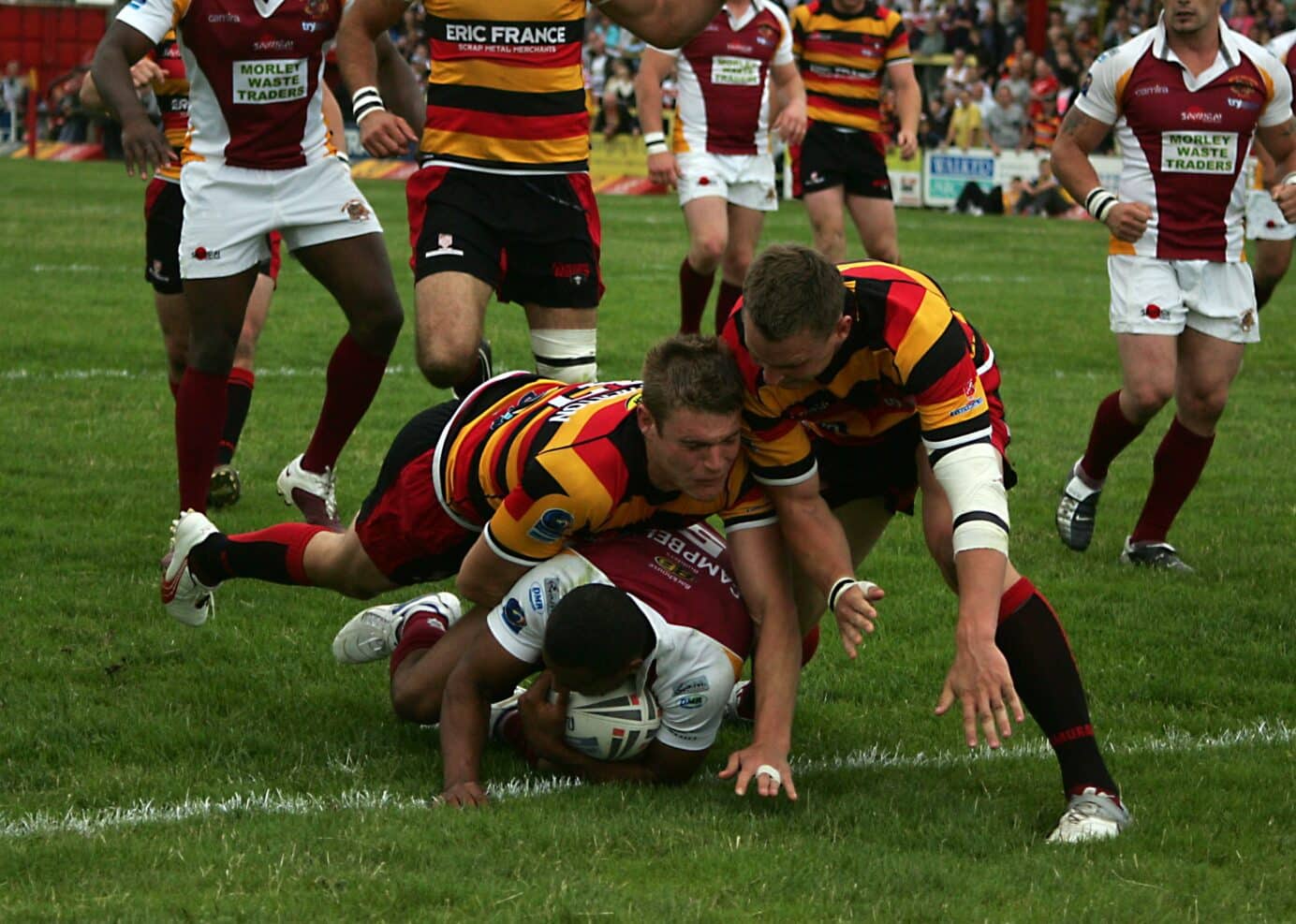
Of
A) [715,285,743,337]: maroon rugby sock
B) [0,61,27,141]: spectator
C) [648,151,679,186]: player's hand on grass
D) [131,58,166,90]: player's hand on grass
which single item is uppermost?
[131,58,166,90]: player's hand on grass

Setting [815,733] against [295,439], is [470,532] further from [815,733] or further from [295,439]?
[295,439]

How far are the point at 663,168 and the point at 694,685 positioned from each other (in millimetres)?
6759

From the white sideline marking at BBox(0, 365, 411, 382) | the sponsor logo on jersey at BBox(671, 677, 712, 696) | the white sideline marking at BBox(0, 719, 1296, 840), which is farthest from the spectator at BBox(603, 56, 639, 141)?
the sponsor logo on jersey at BBox(671, 677, 712, 696)

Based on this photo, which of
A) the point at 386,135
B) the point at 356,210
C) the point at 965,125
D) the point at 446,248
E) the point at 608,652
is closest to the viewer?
the point at 608,652

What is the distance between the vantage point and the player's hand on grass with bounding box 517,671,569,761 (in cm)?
468

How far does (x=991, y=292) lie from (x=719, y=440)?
11945 millimetres

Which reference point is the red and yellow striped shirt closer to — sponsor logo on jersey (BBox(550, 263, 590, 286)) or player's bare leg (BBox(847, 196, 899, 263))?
sponsor logo on jersey (BBox(550, 263, 590, 286))

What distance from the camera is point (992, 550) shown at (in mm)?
4211

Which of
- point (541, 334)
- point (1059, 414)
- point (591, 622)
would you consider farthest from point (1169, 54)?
point (591, 622)

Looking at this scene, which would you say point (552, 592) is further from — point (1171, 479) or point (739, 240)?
point (739, 240)

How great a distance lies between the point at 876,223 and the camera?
12297 millimetres

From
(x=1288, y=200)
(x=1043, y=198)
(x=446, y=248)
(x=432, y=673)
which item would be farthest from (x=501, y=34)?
(x=1043, y=198)

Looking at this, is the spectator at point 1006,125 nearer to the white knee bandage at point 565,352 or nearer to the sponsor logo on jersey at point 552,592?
the white knee bandage at point 565,352

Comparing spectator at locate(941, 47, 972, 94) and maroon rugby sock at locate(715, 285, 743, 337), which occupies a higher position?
maroon rugby sock at locate(715, 285, 743, 337)
